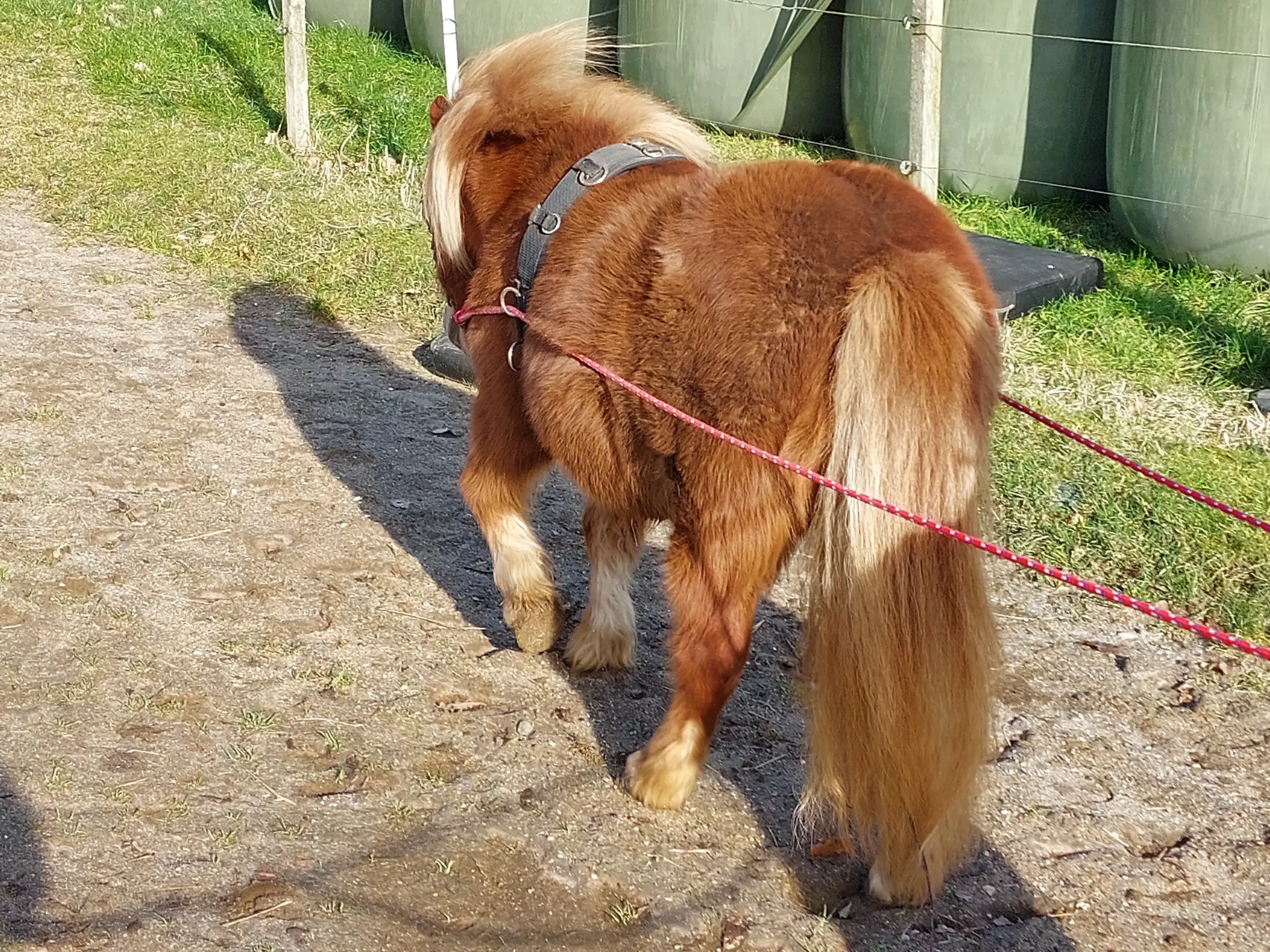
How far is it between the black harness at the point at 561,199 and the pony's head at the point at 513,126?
0.75 ft

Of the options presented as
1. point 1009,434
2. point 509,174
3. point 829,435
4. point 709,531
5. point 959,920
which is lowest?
point 959,920

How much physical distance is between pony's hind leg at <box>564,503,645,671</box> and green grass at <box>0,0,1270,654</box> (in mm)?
1341

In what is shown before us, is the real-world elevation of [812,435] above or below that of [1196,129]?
below

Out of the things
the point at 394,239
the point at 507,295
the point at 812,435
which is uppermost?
the point at 507,295

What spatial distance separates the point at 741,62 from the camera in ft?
28.2

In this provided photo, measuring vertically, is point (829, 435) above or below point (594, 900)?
above

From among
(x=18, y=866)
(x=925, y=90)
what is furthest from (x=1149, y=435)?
(x=18, y=866)

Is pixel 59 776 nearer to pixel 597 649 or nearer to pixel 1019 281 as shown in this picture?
pixel 597 649

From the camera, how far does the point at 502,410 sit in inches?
129

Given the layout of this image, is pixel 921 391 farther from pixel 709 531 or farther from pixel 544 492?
pixel 544 492

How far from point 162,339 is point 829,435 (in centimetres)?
397

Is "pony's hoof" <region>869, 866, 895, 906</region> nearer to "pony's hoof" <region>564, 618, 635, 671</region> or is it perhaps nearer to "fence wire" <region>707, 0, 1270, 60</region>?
"pony's hoof" <region>564, 618, 635, 671</region>

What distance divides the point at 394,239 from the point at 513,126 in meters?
3.33

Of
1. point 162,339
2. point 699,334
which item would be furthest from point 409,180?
point 699,334
